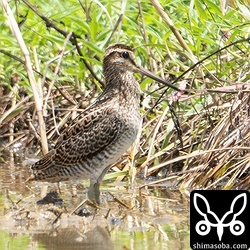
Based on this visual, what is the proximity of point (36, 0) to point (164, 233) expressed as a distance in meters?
3.53

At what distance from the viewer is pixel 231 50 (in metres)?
8.68

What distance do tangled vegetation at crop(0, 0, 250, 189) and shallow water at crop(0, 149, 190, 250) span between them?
0.98 ft

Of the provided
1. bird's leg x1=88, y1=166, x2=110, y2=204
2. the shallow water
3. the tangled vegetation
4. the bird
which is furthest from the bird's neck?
the shallow water

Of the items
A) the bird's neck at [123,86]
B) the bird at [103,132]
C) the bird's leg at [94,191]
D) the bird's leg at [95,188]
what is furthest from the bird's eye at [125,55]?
the bird's leg at [94,191]

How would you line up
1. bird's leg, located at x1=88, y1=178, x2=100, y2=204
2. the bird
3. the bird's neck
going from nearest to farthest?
bird's leg, located at x1=88, y1=178, x2=100, y2=204, the bird, the bird's neck

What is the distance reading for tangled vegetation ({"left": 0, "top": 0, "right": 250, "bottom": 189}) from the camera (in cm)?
796

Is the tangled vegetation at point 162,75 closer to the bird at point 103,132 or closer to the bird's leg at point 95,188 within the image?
the bird at point 103,132

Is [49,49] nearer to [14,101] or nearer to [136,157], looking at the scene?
[14,101]

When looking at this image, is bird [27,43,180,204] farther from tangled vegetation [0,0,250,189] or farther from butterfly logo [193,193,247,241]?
butterfly logo [193,193,247,241]

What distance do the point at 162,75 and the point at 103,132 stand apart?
1.24 meters

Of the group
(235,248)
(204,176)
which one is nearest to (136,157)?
(204,176)

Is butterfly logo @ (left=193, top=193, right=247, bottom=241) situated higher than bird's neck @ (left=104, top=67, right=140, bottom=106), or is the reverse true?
bird's neck @ (left=104, top=67, right=140, bottom=106)

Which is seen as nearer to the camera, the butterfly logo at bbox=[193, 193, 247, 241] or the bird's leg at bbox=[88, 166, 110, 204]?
the butterfly logo at bbox=[193, 193, 247, 241]

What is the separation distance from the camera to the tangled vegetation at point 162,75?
796 centimetres
